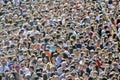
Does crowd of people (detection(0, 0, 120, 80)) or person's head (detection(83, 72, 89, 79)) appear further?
crowd of people (detection(0, 0, 120, 80))

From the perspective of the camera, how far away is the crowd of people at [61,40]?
9336 millimetres

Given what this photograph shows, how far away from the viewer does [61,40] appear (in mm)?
10594

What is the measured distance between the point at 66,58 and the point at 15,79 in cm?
122

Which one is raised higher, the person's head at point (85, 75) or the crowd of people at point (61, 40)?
the crowd of people at point (61, 40)

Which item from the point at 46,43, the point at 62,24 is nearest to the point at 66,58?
the point at 46,43

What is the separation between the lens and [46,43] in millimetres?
10680

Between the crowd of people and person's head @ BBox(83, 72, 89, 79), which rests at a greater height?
the crowd of people

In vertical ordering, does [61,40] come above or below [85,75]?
above

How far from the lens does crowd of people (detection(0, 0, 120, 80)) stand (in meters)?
9.34

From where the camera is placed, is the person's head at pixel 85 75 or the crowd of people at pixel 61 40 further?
the crowd of people at pixel 61 40

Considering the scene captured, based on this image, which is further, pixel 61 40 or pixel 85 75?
pixel 61 40

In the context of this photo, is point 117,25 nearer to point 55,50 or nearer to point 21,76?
point 55,50

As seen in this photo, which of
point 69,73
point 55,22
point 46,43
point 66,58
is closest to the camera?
point 69,73

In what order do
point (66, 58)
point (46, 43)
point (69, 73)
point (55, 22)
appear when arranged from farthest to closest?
point (55, 22), point (46, 43), point (66, 58), point (69, 73)
